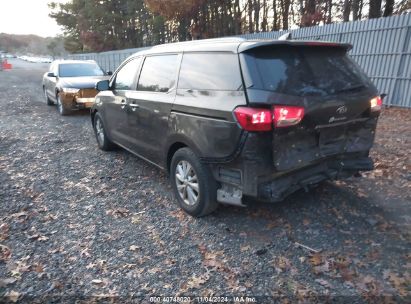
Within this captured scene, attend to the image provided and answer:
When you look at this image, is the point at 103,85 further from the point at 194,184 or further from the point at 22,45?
the point at 22,45

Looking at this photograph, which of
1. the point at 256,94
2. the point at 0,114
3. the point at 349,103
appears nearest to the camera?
the point at 256,94

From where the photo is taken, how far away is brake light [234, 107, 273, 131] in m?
2.78

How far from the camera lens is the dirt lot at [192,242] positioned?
271 centimetres

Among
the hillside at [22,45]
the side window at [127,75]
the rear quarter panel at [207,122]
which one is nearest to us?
the rear quarter panel at [207,122]

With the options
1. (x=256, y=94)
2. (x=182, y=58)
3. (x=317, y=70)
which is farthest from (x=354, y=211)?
(x=182, y=58)

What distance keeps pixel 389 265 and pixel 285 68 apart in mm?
2012

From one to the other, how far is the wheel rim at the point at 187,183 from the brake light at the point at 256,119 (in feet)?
3.27

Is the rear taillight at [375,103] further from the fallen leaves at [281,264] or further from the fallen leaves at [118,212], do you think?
the fallen leaves at [118,212]

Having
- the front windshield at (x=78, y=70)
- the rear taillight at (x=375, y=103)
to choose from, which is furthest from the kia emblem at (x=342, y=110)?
the front windshield at (x=78, y=70)

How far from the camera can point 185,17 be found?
23.9m

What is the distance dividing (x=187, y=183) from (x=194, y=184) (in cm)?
13

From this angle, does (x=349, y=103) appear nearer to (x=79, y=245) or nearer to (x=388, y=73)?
(x=79, y=245)

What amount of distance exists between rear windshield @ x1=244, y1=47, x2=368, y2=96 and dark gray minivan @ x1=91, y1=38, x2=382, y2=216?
10mm

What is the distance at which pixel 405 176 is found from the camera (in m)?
4.58
